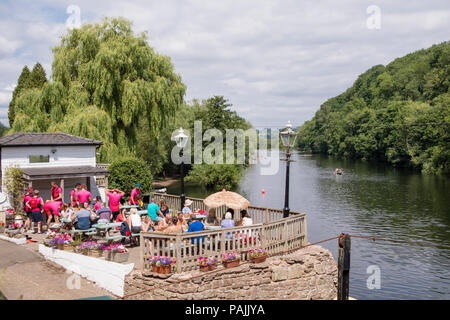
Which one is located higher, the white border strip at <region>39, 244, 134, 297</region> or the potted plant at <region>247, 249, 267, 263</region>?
the potted plant at <region>247, 249, 267, 263</region>

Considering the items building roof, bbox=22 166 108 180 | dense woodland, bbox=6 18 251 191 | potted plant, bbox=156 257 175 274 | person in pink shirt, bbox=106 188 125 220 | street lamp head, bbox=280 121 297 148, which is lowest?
potted plant, bbox=156 257 175 274

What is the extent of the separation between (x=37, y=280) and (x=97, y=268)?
4.80 ft

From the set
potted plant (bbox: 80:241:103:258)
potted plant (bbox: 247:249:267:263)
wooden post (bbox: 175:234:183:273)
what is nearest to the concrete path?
potted plant (bbox: 80:241:103:258)

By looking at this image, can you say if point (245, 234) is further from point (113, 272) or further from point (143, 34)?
point (143, 34)

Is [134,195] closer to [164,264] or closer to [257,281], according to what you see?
[164,264]

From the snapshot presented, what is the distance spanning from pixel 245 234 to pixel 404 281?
1029cm

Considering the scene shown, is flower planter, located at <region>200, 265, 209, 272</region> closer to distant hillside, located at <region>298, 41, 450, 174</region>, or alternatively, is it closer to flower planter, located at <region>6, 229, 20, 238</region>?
flower planter, located at <region>6, 229, 20, 238</region>

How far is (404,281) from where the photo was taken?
1836cm

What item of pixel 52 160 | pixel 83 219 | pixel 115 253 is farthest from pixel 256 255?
pixel 52 160

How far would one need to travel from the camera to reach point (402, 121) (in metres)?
74.9

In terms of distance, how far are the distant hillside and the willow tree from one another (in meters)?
46.4

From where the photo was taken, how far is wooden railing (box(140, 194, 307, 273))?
1043 centimetres

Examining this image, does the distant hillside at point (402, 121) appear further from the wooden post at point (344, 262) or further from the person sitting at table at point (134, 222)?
the person sitting at table at point (134, 222)
